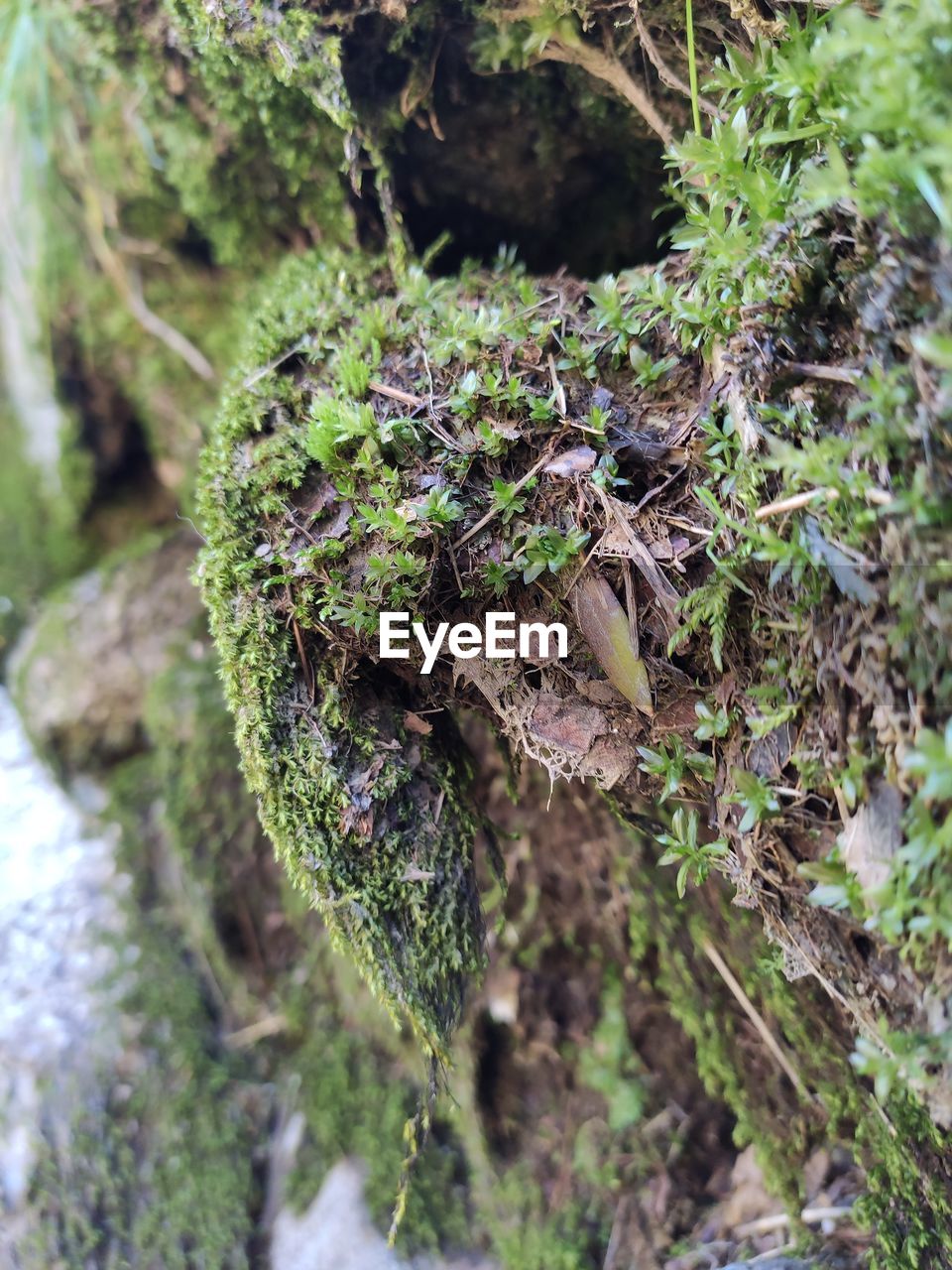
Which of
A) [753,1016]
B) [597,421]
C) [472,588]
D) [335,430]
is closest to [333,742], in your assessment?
[472,588]

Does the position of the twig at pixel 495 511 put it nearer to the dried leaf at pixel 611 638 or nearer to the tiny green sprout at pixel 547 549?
the tiny green sprout at pixel 547 549

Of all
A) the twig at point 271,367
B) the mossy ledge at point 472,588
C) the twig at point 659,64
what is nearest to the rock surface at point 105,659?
the twig at point 271,367

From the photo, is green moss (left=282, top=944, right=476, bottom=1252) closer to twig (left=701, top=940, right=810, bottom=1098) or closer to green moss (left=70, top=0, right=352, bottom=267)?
twig (left=701, top=940, right=810, bottom=1098)

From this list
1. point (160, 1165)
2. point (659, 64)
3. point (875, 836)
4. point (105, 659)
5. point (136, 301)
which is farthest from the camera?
point (105, 659)

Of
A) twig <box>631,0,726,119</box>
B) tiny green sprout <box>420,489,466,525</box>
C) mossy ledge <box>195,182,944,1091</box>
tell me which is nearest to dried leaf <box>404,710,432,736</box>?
mossy ledge <box>195,182,944,1091</box>

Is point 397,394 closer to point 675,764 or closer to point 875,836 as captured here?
point 675,764

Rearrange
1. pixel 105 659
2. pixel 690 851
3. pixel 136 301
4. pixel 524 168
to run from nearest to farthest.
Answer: pixel 690 851 < pixel 524 168 < pixel 136 301 < pixel 105 659

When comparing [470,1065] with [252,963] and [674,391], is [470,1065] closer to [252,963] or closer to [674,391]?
[252,963]
